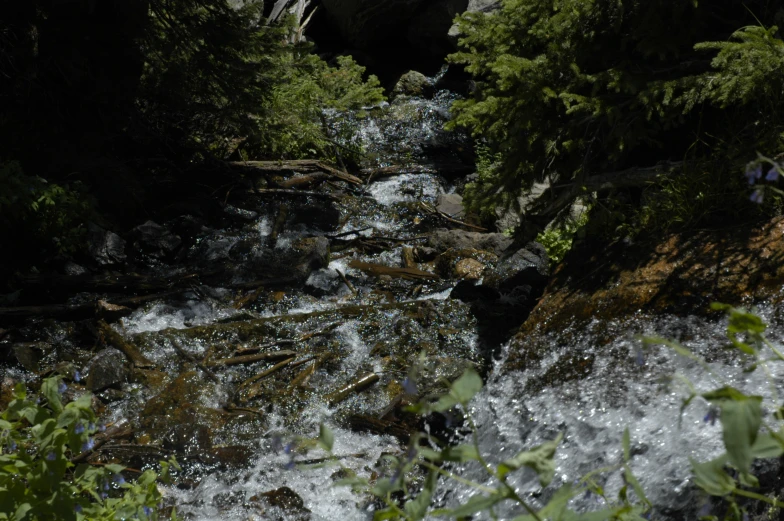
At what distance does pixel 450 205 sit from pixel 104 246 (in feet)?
13.8

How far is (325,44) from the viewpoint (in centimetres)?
1598

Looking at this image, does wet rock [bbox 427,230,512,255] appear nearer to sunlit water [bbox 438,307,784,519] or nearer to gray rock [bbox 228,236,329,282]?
gray rock [bbox 228,236,329,282]

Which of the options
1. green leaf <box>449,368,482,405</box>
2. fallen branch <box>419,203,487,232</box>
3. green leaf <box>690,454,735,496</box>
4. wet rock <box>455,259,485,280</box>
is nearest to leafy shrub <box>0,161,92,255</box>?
wet rock <box>455,259,485,280</box>

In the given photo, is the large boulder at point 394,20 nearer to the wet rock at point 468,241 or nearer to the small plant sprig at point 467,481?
the wet rock at point 468,241

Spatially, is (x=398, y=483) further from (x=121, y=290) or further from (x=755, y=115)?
(x=121, y=290)

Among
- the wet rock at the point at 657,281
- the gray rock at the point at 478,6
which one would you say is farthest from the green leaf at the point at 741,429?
the gray rock at the point at 478,6

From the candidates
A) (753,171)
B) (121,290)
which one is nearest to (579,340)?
(753,171)

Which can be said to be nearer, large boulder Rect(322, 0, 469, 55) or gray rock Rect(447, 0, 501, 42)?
gray rock Rect(447, 0, 501, 42)

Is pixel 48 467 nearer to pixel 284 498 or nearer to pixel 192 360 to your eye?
pixel 284 498

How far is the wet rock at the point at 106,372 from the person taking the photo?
201 inches

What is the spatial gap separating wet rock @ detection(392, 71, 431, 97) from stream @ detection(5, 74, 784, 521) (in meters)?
5.15

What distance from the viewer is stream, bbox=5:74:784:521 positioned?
3.71 meters

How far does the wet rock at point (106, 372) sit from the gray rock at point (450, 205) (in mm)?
4638

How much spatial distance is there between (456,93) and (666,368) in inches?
406
